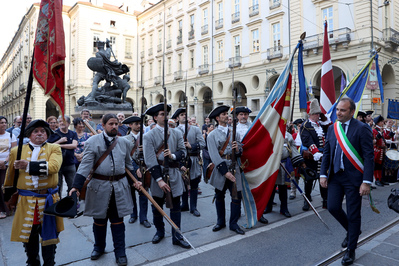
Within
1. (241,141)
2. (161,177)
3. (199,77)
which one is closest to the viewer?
(161,177)

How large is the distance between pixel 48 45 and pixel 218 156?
8.93 feet

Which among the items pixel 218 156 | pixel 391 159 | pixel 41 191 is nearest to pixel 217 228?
pixel 218 156

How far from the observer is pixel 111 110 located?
970cm

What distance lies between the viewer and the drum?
846 centimetres

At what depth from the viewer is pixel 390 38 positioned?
2011cm

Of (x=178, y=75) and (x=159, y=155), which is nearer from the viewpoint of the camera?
(x=159, y=155)

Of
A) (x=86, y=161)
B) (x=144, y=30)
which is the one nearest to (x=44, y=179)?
(x=86, y=161)

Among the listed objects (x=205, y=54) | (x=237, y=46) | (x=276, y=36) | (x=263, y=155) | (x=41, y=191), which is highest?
(x=205, y=54)

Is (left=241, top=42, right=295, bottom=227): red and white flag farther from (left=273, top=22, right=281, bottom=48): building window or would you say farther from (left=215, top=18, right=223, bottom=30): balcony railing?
(left=215, top=18, right=223, bottom=30): balcony railing

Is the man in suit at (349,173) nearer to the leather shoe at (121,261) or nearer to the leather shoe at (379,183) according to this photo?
the leather shoe at (121,261)

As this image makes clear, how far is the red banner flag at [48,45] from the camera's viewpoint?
3.35m

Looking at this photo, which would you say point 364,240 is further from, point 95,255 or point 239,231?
point 95,255

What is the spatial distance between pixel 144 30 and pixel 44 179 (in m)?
42.2

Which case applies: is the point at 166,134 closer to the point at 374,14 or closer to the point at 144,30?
the point at 374,14
